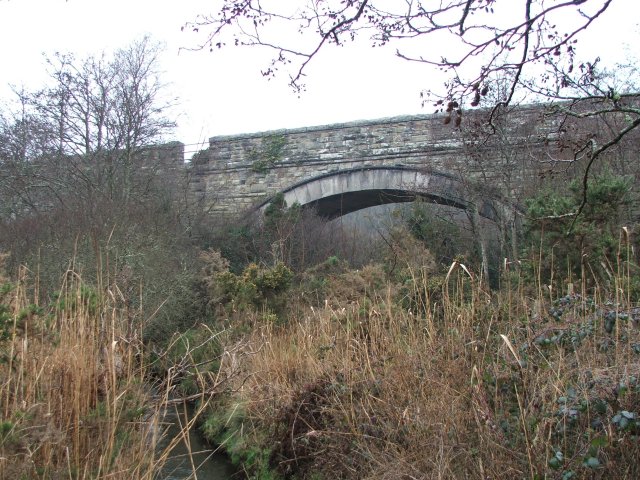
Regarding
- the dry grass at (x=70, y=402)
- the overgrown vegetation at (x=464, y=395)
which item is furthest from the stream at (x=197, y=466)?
the dry grass at (x=70, y=402)

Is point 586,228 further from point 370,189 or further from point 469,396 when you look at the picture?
point 370,189

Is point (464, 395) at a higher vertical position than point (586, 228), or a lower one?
lower

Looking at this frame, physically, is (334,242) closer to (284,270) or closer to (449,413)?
(284,270)

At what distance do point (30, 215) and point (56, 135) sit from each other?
2327 mm

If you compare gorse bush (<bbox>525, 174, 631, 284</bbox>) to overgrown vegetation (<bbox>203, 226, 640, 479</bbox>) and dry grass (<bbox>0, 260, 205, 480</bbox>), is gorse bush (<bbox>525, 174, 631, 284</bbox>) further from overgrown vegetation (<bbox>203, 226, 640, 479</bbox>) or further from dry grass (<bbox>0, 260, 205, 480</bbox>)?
dry grass (<bbox>0, 260, 205, 480</bbox>)

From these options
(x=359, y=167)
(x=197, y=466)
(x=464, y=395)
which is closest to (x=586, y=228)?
(x=464, y=395)

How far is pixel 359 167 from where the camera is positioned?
53.4 feet

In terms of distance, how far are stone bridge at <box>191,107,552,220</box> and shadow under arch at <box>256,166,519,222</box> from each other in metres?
0.02

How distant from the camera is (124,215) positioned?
11.4m

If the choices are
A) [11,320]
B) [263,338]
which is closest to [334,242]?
[263,338]

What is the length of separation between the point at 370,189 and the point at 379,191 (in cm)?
27

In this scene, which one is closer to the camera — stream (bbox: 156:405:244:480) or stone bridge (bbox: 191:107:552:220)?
stream (bbox: 156:405:244:480)

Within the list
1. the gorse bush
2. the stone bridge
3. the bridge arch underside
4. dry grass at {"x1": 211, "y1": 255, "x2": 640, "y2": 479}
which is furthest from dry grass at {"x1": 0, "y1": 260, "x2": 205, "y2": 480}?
the bridge arch underside

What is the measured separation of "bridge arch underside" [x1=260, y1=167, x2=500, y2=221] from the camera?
45.4 ft
